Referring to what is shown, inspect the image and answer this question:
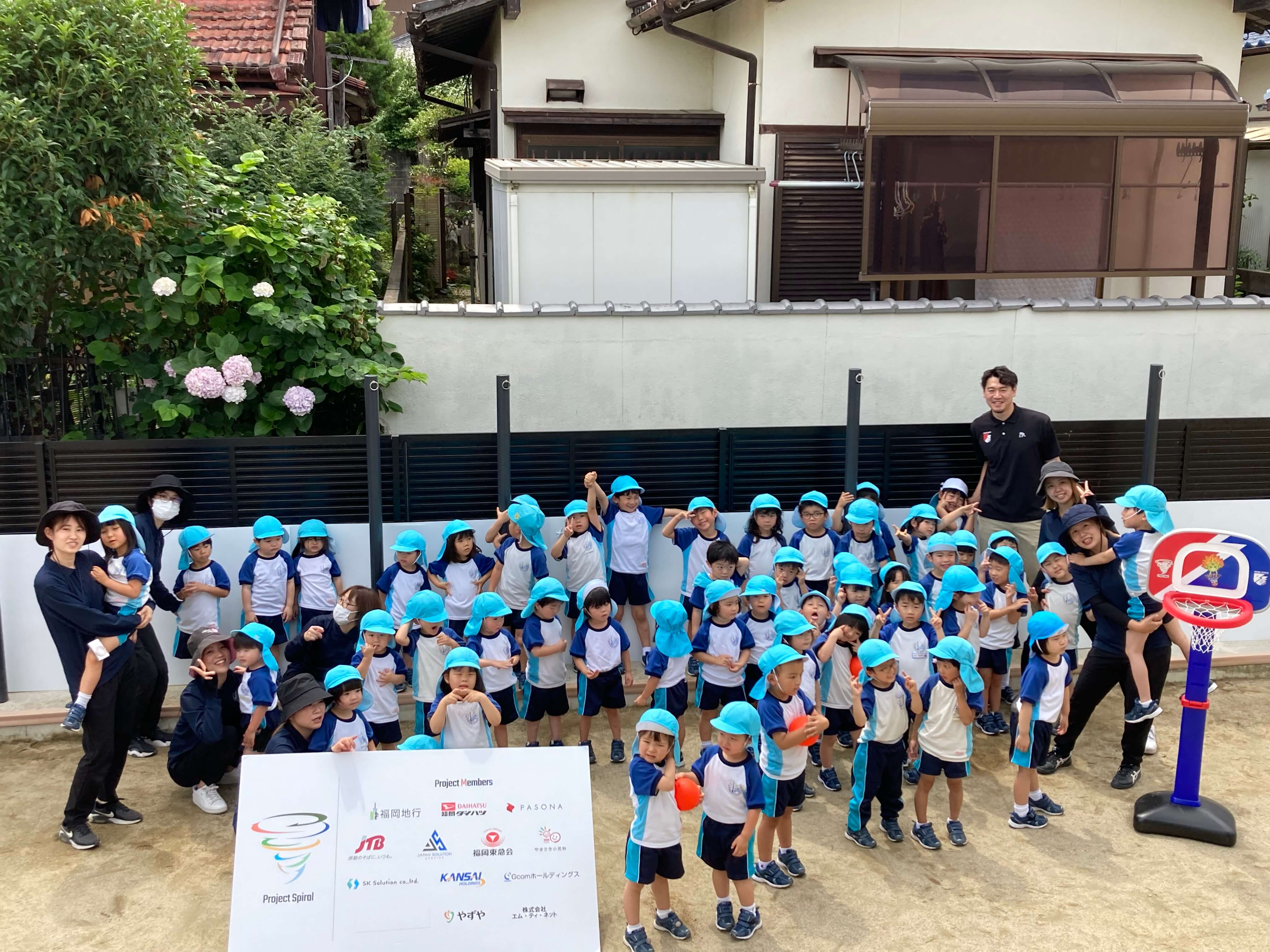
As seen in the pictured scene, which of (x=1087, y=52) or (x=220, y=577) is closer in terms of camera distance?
(x=220, y=577)

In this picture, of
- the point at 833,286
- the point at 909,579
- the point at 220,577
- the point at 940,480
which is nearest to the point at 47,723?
the point at 220,577

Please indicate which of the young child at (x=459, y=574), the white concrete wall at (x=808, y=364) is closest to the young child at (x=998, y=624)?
the white concrete wall at (x=808, y=364)

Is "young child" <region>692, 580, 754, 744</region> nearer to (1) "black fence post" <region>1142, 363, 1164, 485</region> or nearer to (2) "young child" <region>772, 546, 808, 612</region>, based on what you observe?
(2) "young child" <region>772, 546, 808, 612</region>

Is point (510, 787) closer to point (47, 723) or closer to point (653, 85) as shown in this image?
point (47, 723)

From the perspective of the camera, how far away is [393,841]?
17.0 feet

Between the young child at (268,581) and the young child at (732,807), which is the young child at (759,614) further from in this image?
the young child at (268,581)

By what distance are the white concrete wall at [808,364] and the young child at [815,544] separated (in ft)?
3.70

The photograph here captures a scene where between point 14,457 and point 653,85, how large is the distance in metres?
7.15

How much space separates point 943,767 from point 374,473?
402 centimetres

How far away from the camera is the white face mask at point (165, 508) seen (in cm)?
747

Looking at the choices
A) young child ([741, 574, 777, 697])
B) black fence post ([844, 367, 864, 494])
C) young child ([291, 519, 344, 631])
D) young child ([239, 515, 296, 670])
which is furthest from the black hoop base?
young child ([239, 515, 296, 670])

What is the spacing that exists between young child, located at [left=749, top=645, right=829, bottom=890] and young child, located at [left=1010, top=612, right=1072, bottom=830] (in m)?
1.27

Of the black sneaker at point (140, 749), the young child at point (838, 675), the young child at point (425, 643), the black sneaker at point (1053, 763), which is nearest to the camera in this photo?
the young child at point (838, 675)

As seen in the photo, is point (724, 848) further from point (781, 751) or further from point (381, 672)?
point (381, 672)
